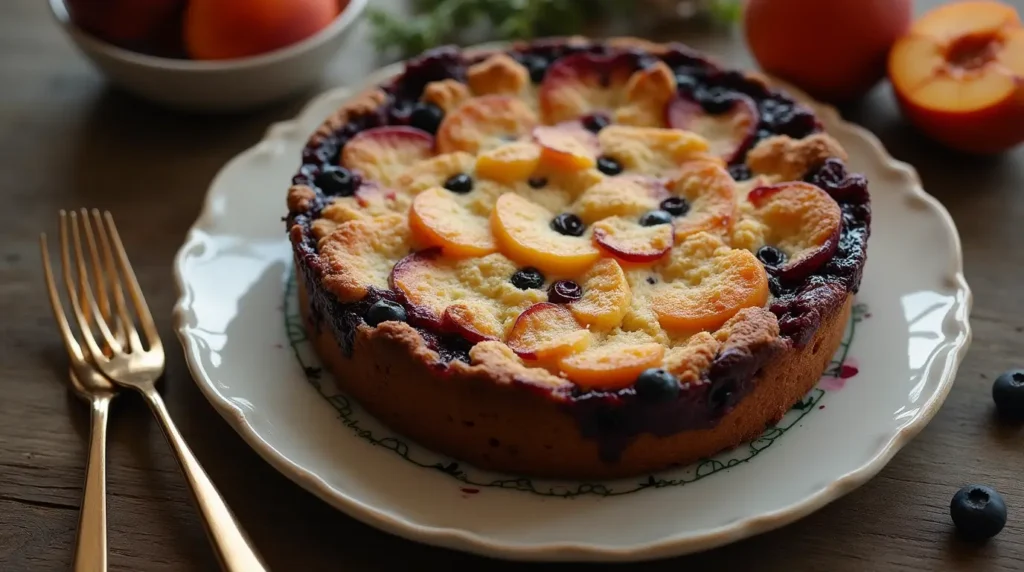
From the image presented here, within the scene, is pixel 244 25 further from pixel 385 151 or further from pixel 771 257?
pixel 771 257

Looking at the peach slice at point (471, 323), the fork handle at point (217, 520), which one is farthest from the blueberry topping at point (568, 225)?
the fork handle at point (217, 520)

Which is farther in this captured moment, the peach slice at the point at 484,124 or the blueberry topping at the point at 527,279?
the peach slice at the point at 484,124

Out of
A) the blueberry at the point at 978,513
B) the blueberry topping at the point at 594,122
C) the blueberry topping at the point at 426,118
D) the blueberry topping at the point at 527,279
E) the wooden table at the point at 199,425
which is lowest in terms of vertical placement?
the wooden table at the point at 199,425

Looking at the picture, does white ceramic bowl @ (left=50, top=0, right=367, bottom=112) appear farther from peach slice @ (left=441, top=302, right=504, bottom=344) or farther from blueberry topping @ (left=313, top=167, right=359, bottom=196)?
peach slice @ (left=441, top=302, right=504, bottom=344)

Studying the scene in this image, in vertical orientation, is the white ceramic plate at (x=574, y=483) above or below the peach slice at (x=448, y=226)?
below

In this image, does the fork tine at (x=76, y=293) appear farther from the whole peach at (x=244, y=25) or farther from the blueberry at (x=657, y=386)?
the blueberry at (x=657, y=386)
